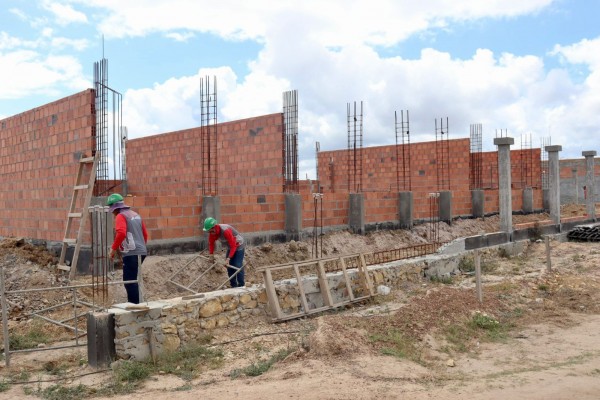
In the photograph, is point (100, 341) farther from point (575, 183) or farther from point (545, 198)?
Answer: point (575, 183)

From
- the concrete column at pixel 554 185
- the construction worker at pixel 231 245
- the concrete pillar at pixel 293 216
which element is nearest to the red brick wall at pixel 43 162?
the construction worker at pixel 231 245

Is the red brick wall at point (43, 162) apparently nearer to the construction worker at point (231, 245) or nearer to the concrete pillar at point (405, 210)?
the construction worker at point (231, 245)

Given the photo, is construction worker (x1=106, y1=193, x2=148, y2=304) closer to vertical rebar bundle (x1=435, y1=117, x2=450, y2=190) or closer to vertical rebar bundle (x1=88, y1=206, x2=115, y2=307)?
A: vertical rebar bundle (x1=88, y1=206, x2=115, y2=307)

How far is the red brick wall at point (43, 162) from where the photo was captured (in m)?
8.94

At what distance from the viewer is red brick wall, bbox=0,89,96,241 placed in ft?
29.3

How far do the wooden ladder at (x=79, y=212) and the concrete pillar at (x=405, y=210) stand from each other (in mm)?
7996

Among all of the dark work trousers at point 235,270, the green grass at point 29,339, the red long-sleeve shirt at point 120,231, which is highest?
the red long-sleeve shirt at point 120,231

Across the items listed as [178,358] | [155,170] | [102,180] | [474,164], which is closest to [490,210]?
[474,164]

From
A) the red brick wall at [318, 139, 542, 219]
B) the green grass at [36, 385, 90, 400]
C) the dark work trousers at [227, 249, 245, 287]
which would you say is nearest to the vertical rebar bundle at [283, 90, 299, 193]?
the dark work trousers at [227, 249, 245, 287]

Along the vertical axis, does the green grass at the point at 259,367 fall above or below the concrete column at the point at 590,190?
below

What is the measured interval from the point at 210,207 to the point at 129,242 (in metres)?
3.06

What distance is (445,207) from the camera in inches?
601

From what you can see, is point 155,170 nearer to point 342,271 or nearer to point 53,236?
point 53,236

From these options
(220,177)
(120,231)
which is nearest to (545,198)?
(220,177)
